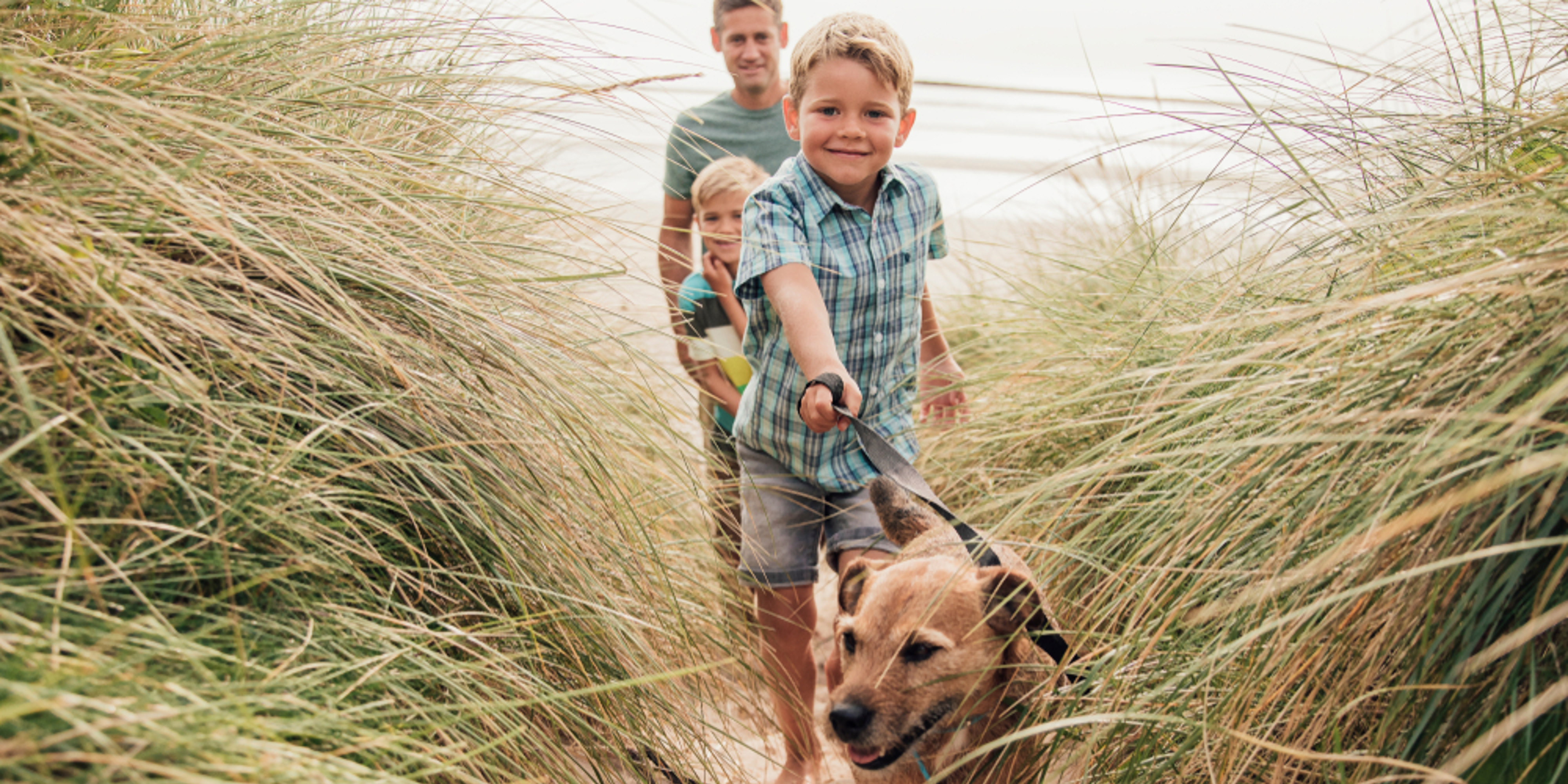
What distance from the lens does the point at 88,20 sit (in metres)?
2.17

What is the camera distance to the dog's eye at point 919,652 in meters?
2.47

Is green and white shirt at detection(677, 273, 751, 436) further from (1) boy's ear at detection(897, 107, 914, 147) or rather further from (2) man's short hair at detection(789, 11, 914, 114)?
(2) man's short hair at detection(789, 11, 914, 114)

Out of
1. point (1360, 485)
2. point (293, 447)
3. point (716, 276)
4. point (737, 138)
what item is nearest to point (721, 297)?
point (716, 276)

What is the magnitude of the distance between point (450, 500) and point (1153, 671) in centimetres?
144

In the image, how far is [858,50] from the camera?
10.5 ft

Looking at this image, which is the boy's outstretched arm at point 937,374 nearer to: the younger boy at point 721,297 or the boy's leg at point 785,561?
the boy's leg at point 785,561

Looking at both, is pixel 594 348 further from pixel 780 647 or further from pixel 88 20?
pixel 88 20

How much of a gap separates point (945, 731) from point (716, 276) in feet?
8.25

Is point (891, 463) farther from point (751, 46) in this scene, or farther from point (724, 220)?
point (751, 46)

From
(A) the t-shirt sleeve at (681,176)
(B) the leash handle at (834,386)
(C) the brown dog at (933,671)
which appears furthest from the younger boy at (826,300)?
(A) the t-shirt sleeve at (681,176)

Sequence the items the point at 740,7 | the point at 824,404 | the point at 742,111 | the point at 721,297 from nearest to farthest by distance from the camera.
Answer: the point at 824,404 < the point at 721,297 < the point at 740,7 < the point at 742,111

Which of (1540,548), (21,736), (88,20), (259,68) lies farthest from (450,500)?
(1540,548)

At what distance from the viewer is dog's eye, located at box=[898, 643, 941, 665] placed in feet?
8.09

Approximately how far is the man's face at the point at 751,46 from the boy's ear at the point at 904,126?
1425 mm
